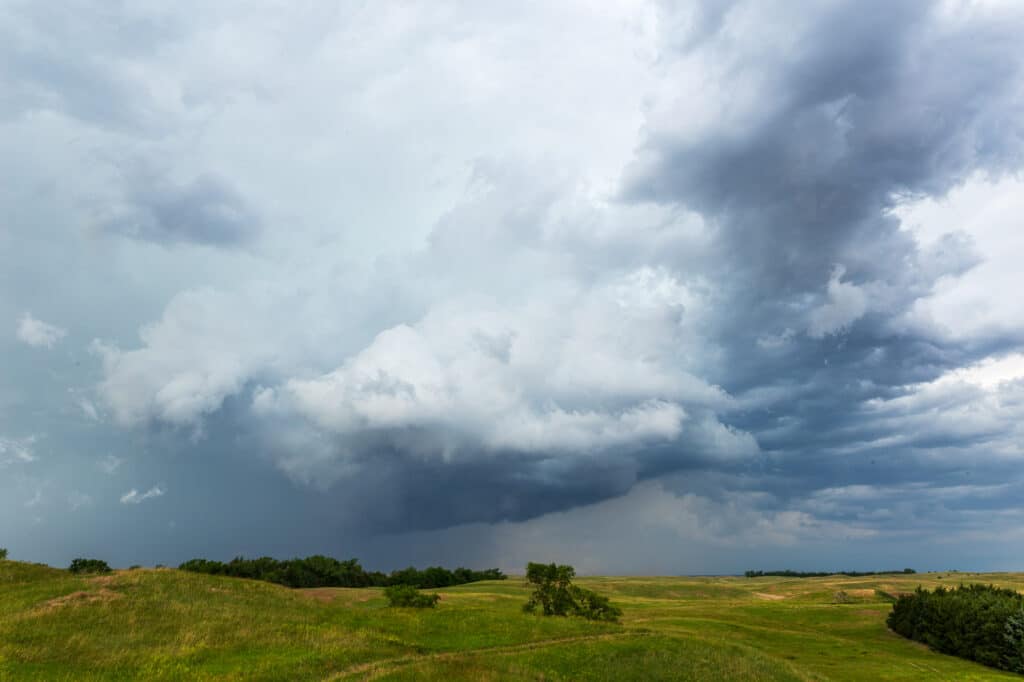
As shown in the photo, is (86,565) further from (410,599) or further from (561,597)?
(561,597)

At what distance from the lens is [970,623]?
82.3 meters

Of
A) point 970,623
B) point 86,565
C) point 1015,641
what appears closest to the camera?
point 1015,641

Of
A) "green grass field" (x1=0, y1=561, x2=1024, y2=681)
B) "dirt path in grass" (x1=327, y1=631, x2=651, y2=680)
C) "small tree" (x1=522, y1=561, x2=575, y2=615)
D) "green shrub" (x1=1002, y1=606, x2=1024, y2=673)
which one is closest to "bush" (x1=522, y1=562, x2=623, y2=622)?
"small tree" (x1=522, y1=561, x2=575, y2=615)

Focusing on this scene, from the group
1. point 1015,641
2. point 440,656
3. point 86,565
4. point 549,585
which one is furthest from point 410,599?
point 1015,641

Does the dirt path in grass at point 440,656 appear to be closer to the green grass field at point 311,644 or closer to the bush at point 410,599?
the green grass field at point 311,644

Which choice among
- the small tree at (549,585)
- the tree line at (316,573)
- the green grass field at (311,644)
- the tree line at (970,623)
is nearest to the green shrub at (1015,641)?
the tree line at (970,623)

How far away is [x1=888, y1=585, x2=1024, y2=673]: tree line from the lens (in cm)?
7556

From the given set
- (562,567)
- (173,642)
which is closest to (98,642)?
(173,642)

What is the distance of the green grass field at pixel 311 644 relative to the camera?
1635 inches

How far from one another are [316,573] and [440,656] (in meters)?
128

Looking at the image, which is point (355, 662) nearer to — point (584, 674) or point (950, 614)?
point (584, 674)

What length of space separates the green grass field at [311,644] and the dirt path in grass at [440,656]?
148 millimetres

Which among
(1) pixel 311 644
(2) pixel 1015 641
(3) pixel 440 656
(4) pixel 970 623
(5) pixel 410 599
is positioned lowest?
(2) pixel 1015 641

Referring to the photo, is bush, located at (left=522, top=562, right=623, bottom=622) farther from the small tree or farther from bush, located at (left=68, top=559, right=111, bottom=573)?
bush, located at (left=68, top=559, right=111, bottom=573)
